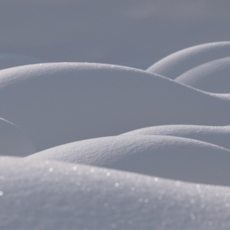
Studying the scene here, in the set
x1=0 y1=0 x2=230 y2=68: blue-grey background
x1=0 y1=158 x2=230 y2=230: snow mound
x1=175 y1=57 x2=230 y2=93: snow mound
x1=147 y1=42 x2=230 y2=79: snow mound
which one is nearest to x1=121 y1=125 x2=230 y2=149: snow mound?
x1=0 y1=158 x2=230 y2=230: snow mound

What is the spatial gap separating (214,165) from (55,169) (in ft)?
3.84

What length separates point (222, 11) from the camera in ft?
24.5

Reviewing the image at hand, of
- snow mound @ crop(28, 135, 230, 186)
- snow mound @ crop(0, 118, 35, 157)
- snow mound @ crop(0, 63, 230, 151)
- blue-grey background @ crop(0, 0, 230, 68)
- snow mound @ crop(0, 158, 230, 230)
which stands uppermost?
snow mound @ crop(0, 158, 230, 230)

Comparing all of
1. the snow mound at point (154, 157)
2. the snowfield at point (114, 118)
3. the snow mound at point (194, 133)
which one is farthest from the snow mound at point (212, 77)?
the snow mound at point (154, 157)

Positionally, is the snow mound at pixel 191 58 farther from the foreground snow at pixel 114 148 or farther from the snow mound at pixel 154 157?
the snow mound at pixel 154 157

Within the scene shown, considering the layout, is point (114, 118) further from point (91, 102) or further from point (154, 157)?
point (154, 157)

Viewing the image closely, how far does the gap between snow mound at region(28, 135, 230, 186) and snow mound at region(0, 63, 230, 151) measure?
3.29ft

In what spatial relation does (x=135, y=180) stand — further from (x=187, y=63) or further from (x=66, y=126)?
(x=187, y=63)

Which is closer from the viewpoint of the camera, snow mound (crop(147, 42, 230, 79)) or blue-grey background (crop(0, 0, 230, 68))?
snow mound (crop(147, 42, 230, 79))

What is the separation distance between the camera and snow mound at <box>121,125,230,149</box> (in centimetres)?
240

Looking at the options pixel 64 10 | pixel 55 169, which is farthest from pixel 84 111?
pixel 64 10

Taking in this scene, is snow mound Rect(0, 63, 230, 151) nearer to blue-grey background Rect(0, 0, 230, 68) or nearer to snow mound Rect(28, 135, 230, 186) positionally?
snow mound Rect(28, 135, 230, 186)

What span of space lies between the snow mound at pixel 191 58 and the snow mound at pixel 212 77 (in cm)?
31

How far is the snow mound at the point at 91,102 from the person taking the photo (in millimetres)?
2986
